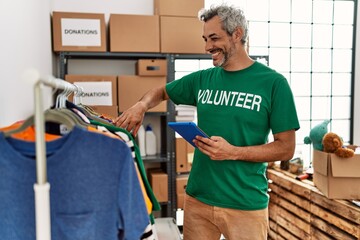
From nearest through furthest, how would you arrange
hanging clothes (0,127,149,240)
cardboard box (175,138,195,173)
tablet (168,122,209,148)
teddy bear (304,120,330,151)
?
1. hanging clothes (0,127,149,240)
2. tablet (168,122,209,148)
3. teddy bear (304,120,330,151)
4. cardboard box (175,138,195,173)

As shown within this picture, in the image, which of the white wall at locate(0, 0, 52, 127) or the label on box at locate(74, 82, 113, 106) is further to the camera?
the label on box at locate(74, 82, 113, 106)

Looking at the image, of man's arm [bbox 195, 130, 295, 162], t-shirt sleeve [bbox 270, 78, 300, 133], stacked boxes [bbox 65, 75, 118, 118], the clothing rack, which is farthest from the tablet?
stacked boxes [bbox 65, 75, 118, 118]

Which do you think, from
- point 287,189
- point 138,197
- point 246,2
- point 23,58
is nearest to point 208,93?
point 138,197

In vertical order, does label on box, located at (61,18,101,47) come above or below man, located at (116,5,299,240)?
above

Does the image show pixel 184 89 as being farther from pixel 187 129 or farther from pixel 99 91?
pixel 99 91

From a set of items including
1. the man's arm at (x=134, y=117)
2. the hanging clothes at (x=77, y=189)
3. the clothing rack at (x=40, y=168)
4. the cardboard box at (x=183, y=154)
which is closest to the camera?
the clothing rack at (x=40, y=168)

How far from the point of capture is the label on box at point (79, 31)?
2.53 metres

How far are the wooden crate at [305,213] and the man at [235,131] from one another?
821 mm

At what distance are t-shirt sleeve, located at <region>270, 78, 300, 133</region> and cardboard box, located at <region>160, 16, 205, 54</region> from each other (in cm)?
141

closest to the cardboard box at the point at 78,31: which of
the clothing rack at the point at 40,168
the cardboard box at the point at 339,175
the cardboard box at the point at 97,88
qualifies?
the cardboard box at the point at 97,88

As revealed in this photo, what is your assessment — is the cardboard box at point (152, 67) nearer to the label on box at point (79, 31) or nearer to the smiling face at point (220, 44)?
the label on box at point (79, 31)

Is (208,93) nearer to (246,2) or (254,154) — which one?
(254,154)

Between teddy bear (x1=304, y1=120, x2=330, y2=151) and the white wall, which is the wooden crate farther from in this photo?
the white wall

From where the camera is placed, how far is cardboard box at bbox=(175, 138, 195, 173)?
2.80 meters
